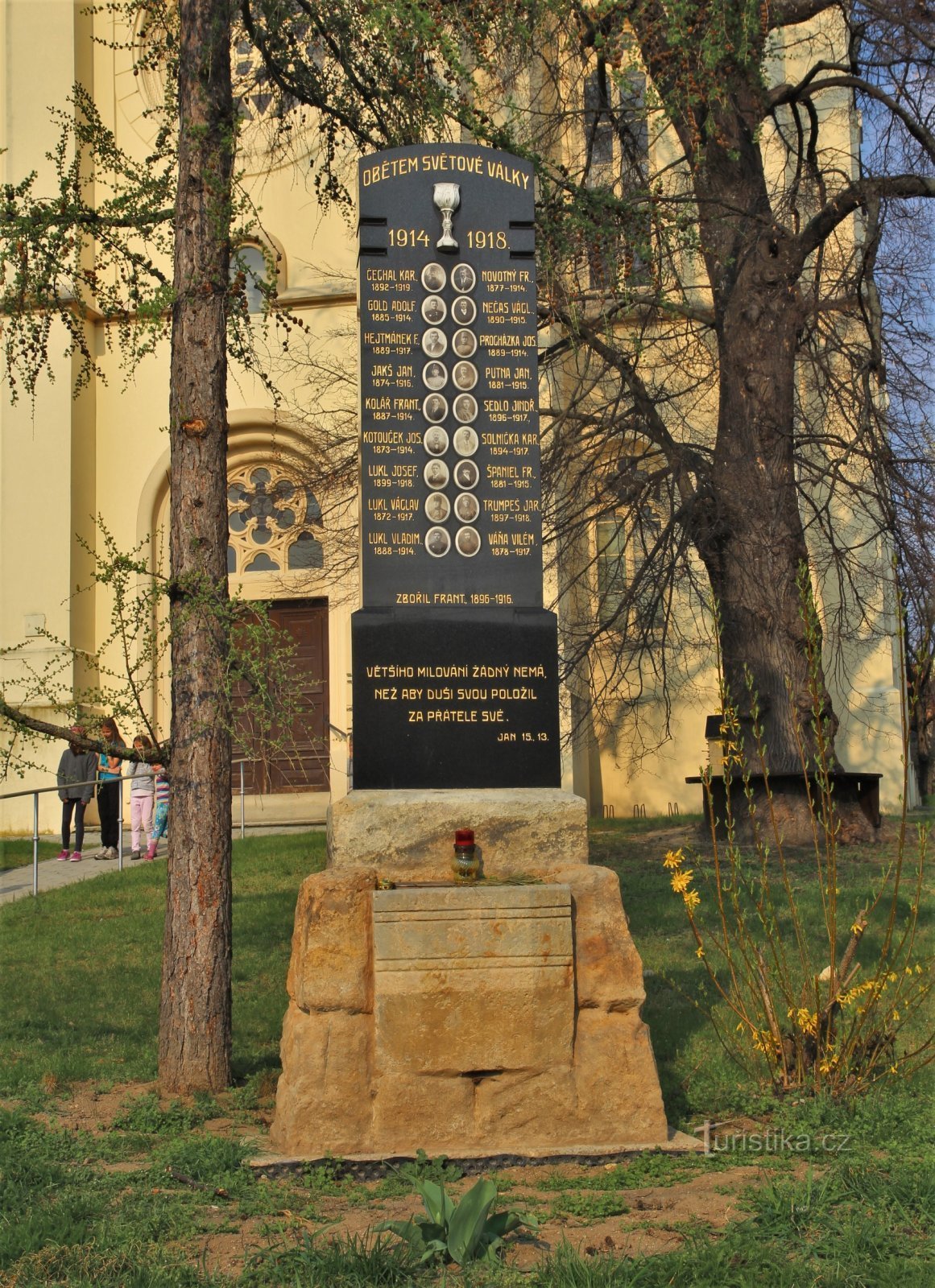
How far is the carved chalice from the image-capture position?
6277mm

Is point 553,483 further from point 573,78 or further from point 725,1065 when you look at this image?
point 725,1065

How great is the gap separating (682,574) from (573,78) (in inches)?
201

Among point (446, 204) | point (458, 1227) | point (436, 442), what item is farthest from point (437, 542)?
point (458, 1227)

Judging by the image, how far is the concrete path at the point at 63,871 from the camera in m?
13.1

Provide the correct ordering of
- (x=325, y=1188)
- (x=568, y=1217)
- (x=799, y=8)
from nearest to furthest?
(x=568, y=1217)
(x=325, y=1188)
(x=799, y=8)

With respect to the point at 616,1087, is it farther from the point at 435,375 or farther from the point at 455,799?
the point at 435,375

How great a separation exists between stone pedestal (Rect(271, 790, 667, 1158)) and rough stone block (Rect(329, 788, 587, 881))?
26 centimetres

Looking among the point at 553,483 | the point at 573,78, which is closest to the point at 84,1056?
the point at 553,483

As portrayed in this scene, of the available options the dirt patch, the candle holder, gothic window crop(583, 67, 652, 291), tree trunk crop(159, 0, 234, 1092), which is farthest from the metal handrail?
the dirt patch

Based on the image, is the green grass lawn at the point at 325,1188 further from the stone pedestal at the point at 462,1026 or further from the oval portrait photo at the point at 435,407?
the oval portrait photo at the point at 435,407

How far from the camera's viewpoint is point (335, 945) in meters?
5.38

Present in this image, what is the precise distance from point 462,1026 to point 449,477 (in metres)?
2.42

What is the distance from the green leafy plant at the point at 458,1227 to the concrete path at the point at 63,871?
29.7ft

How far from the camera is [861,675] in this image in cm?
1878
